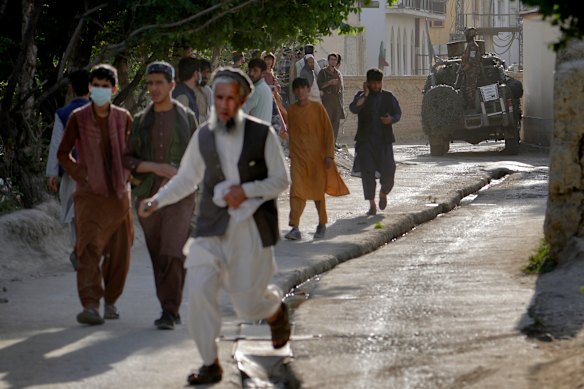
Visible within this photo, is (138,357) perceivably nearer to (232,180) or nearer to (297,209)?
(232,180)

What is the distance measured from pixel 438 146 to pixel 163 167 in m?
20.4

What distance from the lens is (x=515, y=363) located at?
754 cm

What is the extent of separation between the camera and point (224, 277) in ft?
24.3

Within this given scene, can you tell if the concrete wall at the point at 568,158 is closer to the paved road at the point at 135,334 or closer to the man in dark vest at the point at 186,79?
the paved road at the point at 135,334

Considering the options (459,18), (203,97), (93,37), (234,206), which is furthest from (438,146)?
(459,18)

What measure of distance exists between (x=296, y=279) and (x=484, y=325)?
280 cm

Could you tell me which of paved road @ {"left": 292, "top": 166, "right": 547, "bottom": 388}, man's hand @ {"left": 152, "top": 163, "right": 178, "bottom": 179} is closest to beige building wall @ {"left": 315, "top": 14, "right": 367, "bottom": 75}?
paved road @ {"left": 292, "top": 166, "right": 547, "bottom": 388}

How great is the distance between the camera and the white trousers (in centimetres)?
722

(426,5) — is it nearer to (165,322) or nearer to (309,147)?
(309,147)

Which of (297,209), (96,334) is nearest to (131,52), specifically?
(297,209)

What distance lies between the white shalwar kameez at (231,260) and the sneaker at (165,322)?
57.9 inches

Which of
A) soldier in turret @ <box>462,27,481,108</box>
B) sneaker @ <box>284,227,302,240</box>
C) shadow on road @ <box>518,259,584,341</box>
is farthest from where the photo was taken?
soldier in turret @ <box>462,27,481,108</box>

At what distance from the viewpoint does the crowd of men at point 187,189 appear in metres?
7.35

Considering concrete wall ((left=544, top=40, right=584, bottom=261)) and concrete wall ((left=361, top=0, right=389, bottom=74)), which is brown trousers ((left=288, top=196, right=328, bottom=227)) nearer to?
concrete wall ((left=544, top=40, right=584, bottom=261))
